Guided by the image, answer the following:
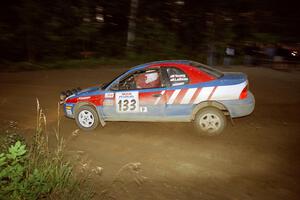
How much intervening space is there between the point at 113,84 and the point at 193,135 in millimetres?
2168

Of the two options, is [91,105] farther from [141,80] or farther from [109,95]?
[141,80]

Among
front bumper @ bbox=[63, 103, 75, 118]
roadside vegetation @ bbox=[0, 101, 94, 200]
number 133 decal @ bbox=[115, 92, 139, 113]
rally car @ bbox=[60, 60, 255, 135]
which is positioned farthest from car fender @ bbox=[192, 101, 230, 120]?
roadside vegetation @ bbox=[0, 101, 94, 200]

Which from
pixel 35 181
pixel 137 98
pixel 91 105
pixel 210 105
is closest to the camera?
pixel 35 181

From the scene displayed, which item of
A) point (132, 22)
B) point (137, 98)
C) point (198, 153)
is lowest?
point (198, 153)

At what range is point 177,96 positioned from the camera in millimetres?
8070

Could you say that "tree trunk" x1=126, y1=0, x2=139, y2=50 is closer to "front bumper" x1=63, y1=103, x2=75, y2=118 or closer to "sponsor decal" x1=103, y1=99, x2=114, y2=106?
"front bumper" x1=63, y1=103, x2=75, y2=118

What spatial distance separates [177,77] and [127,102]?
4.17ft

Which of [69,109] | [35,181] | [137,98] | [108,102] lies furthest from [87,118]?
[35,181]

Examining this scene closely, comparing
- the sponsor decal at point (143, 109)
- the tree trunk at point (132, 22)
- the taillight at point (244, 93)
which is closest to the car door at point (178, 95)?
the sponsor decal at point (143, 109)

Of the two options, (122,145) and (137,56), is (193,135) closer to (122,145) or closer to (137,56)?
(122,145)

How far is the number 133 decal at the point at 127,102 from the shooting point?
831 centimetres

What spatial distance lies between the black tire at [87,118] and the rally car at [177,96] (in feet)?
0.55

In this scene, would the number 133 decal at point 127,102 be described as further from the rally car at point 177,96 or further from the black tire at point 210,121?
the black tire at point 210,121

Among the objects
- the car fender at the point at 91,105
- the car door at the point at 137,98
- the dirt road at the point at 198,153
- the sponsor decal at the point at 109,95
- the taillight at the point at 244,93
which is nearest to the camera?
the dirt road at the point at 198,153
